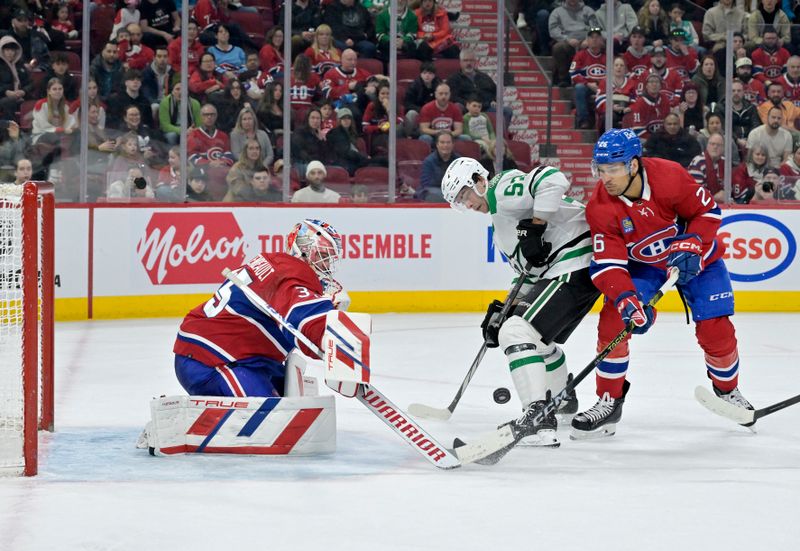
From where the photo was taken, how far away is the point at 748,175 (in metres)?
8.62

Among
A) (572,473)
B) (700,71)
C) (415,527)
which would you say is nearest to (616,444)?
(572,473)

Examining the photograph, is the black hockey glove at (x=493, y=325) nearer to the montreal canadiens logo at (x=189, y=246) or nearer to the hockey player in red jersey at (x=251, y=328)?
the hockey player in red jersey at (x=251, y=328)

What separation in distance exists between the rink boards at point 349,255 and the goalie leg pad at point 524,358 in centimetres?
411

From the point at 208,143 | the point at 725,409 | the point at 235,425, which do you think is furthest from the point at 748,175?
the point at 235,425

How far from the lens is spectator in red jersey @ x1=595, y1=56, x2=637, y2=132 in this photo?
865 centimetres

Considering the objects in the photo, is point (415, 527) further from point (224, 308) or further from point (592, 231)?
point (592, 231)

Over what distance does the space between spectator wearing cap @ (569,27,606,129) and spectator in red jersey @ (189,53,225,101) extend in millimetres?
2568

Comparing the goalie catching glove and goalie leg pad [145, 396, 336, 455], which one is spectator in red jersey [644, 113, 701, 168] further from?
goalie leg pad [145, 396, 336, 455]

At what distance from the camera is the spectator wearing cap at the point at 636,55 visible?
28.6 feet

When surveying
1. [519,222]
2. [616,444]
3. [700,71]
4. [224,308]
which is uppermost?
[700,71]

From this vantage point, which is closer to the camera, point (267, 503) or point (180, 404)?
point (267, 503)

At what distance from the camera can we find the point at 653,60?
8781 mm

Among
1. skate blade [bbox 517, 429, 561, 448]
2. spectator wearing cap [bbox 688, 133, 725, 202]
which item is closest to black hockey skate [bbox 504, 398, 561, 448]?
skate blade [bbox 517, 429, 561, 448]

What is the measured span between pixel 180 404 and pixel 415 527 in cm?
107
